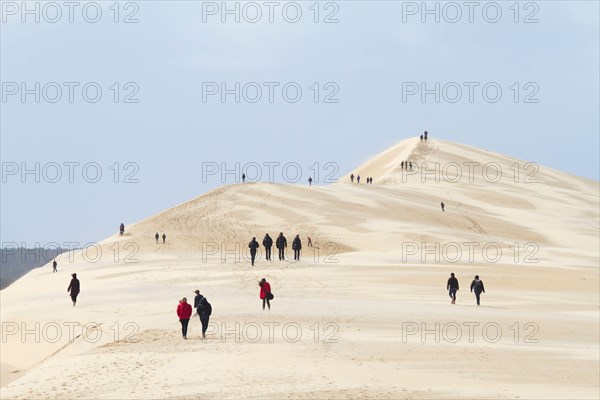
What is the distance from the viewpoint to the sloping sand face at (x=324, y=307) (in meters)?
19.3

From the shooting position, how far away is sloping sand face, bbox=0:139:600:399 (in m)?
19.3

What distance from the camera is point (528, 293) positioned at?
128ft

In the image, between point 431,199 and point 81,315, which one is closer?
point 81,315

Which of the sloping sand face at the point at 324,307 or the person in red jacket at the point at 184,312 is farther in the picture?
the person in red jacket at the point at 184,312

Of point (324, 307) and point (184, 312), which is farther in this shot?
point (324, 307)

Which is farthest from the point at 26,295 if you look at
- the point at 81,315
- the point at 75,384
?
the point at 75,384

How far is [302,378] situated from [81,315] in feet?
53.4

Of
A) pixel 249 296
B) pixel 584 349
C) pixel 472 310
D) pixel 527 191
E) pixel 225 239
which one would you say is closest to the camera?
pixel 584 349

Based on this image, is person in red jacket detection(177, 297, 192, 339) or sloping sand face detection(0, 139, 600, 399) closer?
sloping sand face detection(0, 139, 600, 399)

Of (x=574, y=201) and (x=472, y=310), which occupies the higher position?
(x=574, y=201)

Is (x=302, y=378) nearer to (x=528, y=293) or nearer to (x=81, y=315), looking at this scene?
(x=81, y=315)

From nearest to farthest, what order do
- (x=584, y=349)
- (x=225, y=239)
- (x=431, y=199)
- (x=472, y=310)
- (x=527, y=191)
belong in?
1. (x=584, y=349)
2. (x=472, y=310)
3. (x=225, y=239)
4. (x=431, y=199)
5. (x=527, y=191)

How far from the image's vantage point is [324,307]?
30.6 metres

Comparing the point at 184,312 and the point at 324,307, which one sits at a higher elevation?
the point at 184,312
